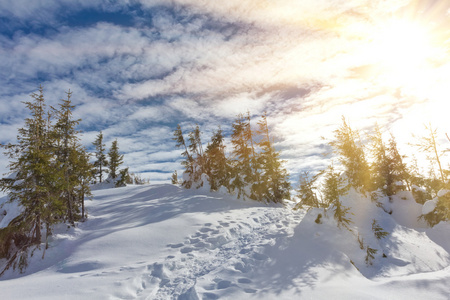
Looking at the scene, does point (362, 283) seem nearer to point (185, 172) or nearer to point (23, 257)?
point (23, 257)

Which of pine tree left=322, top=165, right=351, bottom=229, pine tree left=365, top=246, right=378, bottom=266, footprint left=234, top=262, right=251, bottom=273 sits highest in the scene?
pine tree left=322, top=165, right=351, bottom=229

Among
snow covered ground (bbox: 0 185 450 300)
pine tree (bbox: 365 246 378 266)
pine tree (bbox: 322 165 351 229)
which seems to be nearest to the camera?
snow covered ground (bbox: 0 185 450 300)

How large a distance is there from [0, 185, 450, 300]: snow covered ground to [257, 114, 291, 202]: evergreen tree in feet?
28.8

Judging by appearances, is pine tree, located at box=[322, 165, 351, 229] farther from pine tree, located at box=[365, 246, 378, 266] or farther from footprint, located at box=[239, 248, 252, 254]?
footprint, located at box=[239, 248, 252, 254]

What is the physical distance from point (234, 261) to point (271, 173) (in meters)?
17.9

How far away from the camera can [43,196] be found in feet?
43.8

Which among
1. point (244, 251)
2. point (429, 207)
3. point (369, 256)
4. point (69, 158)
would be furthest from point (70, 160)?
point (429, 207)

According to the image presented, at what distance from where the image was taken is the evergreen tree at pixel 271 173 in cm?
2506

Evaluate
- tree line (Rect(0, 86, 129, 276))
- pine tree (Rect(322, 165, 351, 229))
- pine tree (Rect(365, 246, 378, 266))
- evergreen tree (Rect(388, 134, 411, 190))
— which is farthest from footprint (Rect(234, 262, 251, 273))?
evergreen tree (Rect(388, 134, 411, 190))

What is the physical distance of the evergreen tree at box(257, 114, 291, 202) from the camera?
82.2 ft

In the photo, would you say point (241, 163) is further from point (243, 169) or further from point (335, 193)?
point (335, 193)

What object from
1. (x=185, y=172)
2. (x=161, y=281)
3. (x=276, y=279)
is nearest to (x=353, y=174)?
(x=276, y=279)

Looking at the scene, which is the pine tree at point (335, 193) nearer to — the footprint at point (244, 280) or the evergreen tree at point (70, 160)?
the footprint at point (244, 280)

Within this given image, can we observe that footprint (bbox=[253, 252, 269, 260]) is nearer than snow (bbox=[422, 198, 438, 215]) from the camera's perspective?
Yes
